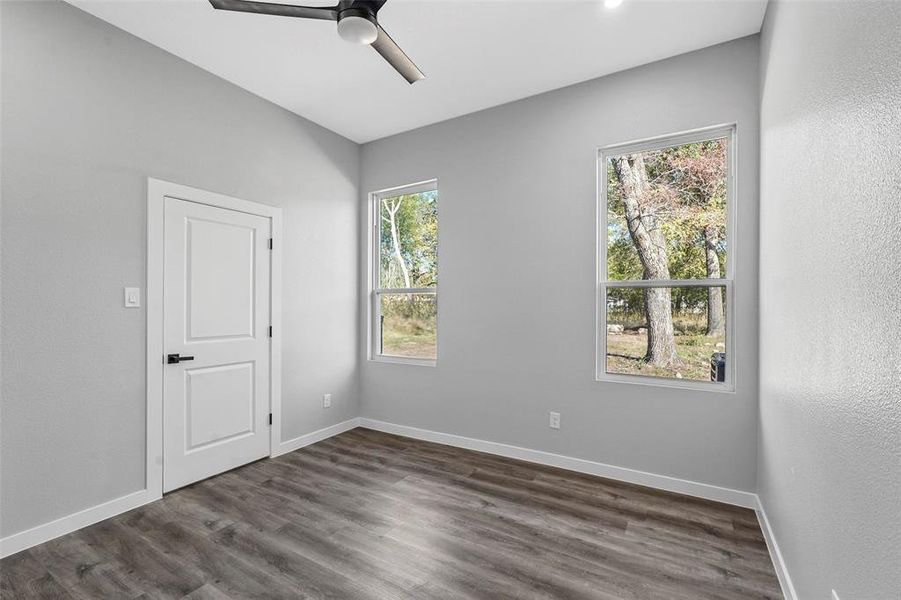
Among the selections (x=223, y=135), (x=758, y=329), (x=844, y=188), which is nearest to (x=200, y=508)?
(x=223, y=135)

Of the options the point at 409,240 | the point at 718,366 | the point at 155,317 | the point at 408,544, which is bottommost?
the point at 408,544

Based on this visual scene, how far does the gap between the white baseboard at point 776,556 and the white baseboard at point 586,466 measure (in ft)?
0.58

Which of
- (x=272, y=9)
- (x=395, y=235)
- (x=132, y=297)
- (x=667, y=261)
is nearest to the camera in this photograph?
(x=272, y=9)

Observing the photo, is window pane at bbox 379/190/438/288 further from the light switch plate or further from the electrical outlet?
the light switch plate

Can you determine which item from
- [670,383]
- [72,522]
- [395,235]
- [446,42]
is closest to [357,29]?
[446,42]

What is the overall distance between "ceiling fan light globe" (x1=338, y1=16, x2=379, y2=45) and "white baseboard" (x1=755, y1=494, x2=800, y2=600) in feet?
10.3

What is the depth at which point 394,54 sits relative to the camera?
2.32 meters

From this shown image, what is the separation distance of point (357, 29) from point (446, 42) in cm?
95

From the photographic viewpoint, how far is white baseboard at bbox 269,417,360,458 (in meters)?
3.60

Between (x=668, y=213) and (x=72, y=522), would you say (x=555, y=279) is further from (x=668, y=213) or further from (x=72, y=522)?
(x=72, y=522)

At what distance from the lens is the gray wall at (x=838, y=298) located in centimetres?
91

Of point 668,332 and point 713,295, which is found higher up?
point 713,295

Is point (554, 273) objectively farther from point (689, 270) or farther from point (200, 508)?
point (200, 508)

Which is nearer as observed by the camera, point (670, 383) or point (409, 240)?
point (670, 383)
